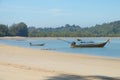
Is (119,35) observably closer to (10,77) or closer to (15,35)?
(15,35)

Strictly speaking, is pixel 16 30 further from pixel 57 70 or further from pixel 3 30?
pixel 57 70

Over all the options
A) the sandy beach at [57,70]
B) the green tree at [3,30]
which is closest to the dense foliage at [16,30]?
the green tree at [3,30]

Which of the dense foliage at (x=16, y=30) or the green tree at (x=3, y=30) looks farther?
the dense foliage at (x=16, y=30)

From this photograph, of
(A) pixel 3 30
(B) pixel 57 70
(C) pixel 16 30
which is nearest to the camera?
(B) pixel 57 70

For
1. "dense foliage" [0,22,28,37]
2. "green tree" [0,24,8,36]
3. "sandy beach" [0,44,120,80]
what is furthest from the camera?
"dense foliage" [0,22,28,37]

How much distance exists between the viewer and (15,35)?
163 meters

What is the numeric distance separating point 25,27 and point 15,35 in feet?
20.6

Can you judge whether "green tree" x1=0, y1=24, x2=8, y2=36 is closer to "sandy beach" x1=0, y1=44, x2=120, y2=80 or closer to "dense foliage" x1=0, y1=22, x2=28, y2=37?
"dense foliage" x1=0, y1=22, x2=28, y2=37

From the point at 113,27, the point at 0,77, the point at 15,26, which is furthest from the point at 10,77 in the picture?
the point at 113,27

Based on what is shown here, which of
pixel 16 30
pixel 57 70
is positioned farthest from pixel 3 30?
pixel 57 70

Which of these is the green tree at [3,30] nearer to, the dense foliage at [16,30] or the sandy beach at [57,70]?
the dense foliage at [16,30]

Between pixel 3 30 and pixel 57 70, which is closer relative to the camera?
pixel 57 70

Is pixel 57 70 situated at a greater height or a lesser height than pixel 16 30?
lesser

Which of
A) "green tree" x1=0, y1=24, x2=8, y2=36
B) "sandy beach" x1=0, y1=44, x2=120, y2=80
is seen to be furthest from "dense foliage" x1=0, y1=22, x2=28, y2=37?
"sandy beach" x1=0, y1=44, x2=120, y2=80
